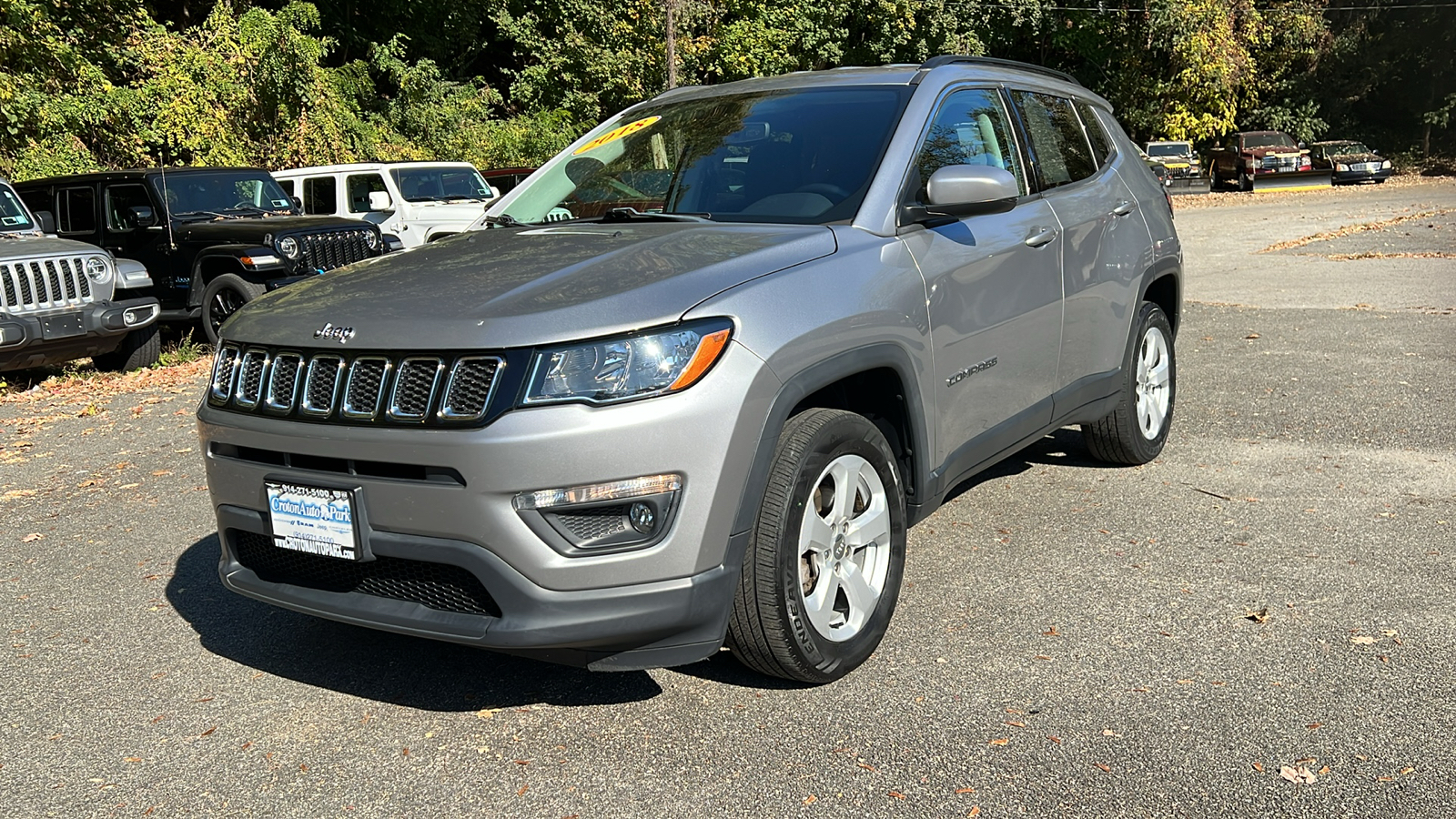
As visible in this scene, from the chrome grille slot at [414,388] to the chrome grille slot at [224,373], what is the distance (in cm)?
75

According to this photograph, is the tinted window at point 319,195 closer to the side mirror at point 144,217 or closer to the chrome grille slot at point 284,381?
the side mirror at point 144,217

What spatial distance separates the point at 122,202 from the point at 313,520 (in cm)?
1069

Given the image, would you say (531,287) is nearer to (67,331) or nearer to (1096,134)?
(1096,134)

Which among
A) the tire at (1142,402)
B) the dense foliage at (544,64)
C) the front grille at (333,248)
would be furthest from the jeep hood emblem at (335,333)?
the dense foliage at (544,64)

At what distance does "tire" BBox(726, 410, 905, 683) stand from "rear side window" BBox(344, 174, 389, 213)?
43.3 feet

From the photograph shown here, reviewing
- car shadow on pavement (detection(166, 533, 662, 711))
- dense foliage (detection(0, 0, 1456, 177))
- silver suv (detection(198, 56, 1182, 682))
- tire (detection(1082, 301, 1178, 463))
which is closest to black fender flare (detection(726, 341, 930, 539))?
silver suv (detection(198, 56, 1182, 682))

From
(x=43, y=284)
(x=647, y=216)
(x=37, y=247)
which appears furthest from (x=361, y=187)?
(x=647, y=216)

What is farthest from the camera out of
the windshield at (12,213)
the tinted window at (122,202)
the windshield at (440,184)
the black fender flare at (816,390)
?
the windshield at (440,184)

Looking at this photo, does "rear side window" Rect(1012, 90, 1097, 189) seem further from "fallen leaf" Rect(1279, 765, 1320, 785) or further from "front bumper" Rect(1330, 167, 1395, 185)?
"front bumper" Rect(1330, 167, 1395, 185)

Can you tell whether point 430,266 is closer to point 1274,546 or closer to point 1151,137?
point 1274,546

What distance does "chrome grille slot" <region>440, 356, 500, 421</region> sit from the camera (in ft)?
9.89

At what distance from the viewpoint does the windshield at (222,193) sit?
12328mm

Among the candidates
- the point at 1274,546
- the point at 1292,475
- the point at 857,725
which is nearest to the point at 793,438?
the point at 857,725

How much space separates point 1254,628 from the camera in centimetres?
398
